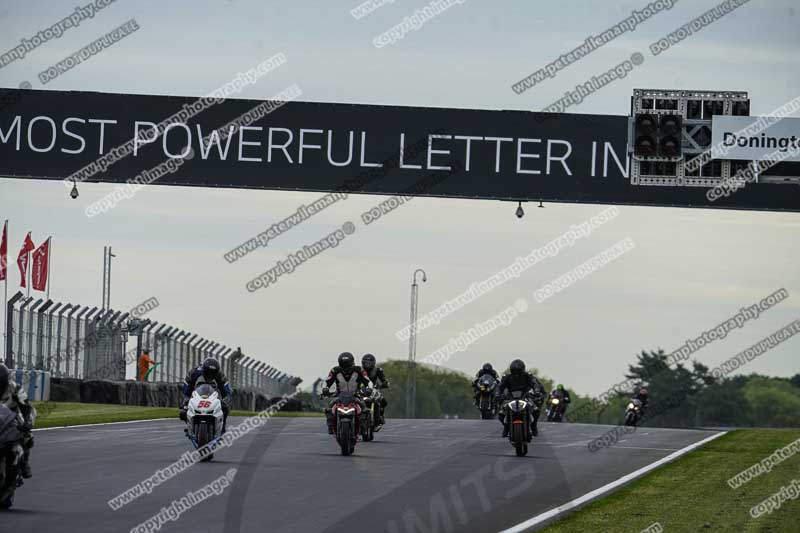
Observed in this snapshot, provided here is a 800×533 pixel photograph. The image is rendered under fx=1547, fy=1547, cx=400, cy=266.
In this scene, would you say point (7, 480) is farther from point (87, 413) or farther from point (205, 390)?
point (87, 413)

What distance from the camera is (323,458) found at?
2186 centimetres

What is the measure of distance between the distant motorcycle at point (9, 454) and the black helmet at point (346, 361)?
9.14m

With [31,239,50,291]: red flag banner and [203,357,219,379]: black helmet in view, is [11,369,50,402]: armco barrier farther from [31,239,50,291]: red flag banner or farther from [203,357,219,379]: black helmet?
[203,357,219,379]: black helmet

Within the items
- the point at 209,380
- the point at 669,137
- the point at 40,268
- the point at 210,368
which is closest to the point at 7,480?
the point at 210,368

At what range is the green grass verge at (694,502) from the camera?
48.2 feet

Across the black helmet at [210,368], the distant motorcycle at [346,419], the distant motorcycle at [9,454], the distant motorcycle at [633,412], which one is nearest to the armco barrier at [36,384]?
the distant motorcycle at [346,419]

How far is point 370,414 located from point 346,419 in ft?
13.3

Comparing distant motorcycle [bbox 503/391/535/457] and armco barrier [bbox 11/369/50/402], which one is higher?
armco barrier [bbox 11/369/50/402]

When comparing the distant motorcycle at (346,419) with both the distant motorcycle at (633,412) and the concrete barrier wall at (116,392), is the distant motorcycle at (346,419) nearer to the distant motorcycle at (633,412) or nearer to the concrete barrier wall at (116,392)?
the concrete barrier wall at (116,392)

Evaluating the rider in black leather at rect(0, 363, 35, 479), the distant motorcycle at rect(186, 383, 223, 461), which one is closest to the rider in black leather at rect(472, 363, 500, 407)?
the distant motorcycle at rect(186, 383, 223, 461)

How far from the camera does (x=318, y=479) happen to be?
1830 cm

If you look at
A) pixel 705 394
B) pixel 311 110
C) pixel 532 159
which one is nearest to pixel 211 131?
pixel 311 110

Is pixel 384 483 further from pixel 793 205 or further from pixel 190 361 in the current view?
pixel 190 361

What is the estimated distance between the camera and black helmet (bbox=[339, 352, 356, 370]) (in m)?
22.9
